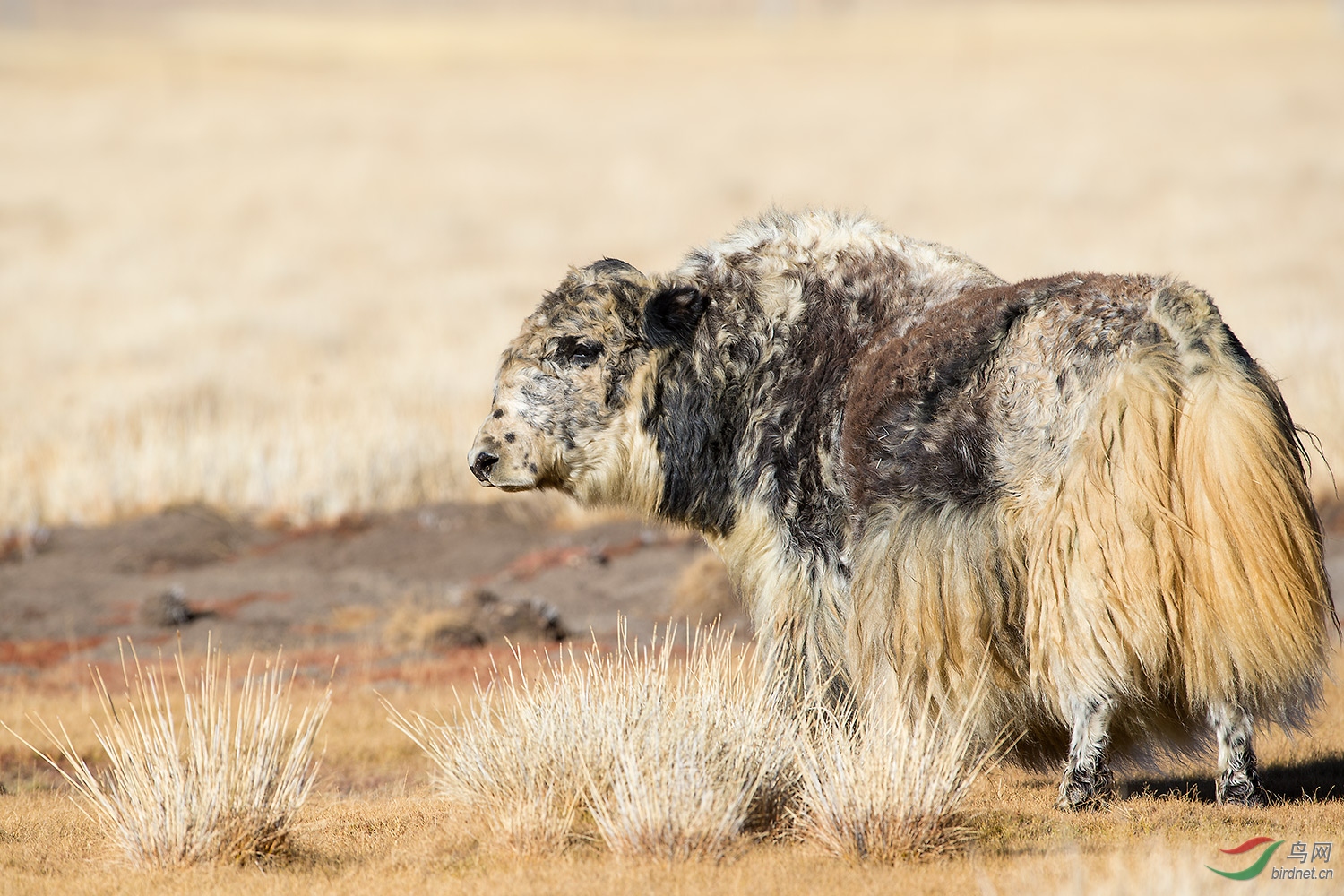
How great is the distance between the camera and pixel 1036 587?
237 inches

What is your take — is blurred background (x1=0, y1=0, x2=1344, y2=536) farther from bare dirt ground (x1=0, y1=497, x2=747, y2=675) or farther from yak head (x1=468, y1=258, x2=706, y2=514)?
yak head (x1=468, y1=258, x2=706, y2=514)

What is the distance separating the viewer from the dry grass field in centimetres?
617

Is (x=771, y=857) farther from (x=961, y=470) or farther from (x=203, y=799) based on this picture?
(x=203, y=799)

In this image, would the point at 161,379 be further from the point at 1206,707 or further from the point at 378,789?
the point at 1206,707

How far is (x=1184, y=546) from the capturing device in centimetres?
584

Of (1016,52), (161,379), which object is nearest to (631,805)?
(161,379)

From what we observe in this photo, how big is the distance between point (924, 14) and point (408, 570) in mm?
87836

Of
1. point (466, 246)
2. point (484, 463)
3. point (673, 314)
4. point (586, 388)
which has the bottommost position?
point (484, 463)

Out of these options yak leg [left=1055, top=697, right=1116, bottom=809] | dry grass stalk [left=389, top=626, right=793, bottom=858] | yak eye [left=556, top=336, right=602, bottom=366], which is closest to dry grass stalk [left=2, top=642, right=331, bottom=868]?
dry grass stalk [left=389, top=626, right=793, bottom=858]

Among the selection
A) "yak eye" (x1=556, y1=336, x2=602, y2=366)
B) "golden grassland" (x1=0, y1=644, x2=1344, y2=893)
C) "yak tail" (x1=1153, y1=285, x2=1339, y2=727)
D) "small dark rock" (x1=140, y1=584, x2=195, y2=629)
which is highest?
"yak eye" (x1=556, y1=336, x2=602, y2=366)

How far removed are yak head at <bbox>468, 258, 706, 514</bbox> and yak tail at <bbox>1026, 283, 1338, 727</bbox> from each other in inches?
88.5

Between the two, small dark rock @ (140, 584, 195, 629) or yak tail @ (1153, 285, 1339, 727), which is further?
small dark rock @ (140, 584, 195, 629)

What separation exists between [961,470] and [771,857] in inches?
73.2

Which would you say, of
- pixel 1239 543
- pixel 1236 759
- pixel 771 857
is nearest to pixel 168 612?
pixel 771 857
